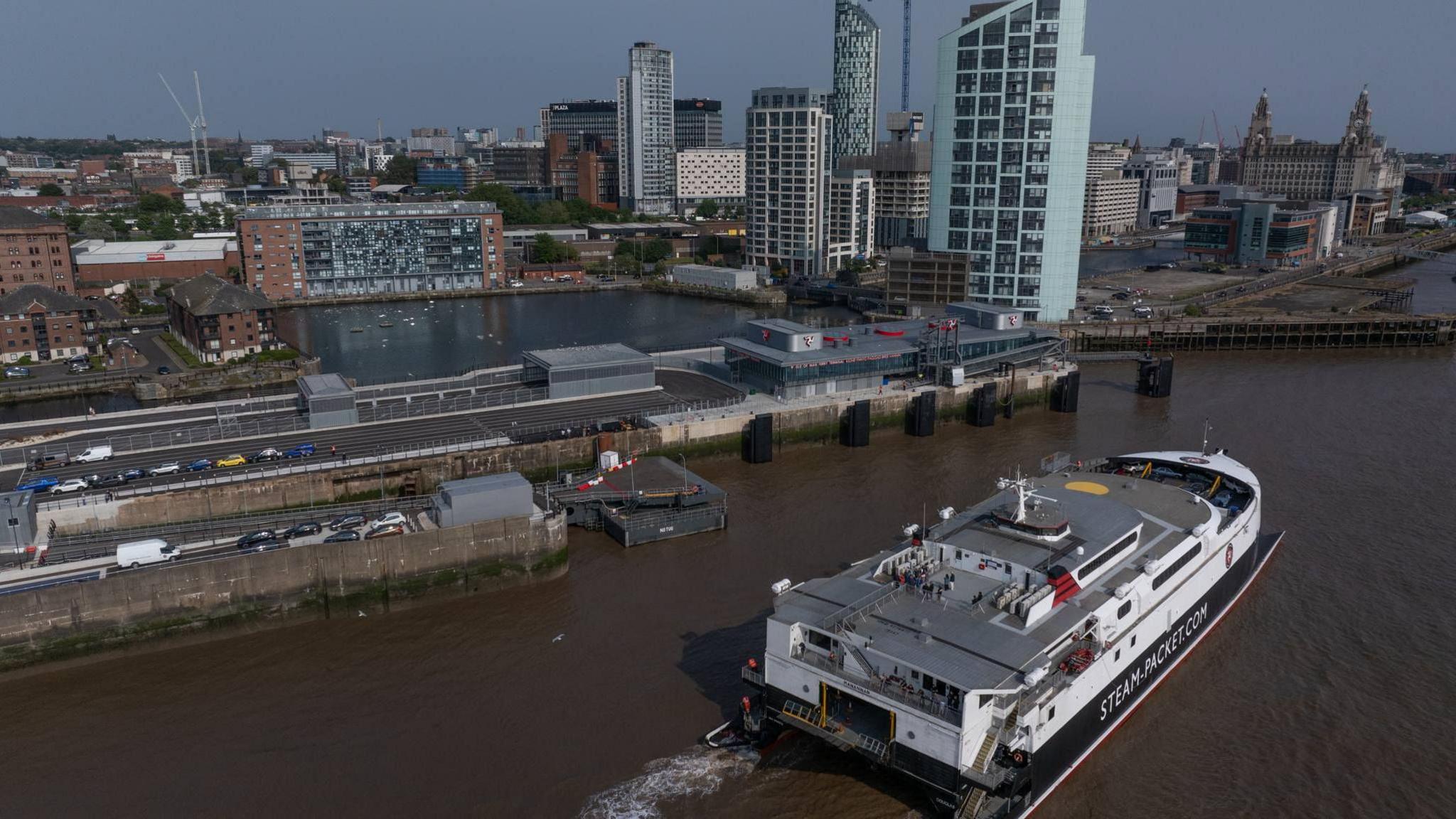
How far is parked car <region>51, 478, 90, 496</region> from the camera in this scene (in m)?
31.1

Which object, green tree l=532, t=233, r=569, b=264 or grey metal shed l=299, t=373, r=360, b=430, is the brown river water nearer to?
grey metal shed l=299, t=373, r=360, b=430

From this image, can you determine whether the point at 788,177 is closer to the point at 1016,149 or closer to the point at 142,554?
the point at 1016,149

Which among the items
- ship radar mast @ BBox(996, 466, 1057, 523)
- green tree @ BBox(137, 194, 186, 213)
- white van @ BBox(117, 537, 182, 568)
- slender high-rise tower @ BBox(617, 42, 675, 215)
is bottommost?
white van @ BBox(117, 537, 182, 568)

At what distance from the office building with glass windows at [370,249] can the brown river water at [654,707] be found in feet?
226

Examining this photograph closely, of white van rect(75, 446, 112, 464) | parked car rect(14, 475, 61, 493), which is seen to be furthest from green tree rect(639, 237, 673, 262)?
parked car rect(14, 475, 61, 493)

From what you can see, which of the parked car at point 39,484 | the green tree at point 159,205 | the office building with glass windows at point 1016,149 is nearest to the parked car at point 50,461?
the parked car at point 39,484

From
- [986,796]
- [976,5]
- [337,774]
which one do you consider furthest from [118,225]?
[986,796]

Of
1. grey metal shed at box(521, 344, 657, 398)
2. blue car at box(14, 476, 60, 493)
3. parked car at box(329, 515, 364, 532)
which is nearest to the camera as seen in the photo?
parked car at box(329, 515, 364, 532)

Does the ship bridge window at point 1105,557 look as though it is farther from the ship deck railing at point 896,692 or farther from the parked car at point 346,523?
the parked car at point 346,523

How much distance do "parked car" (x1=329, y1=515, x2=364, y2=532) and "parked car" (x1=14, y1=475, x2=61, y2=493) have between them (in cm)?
1031

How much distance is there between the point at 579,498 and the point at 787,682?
590 inches

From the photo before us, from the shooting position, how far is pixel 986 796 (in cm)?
1803

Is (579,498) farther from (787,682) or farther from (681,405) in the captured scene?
(787,682)

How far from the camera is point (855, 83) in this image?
175 meters
